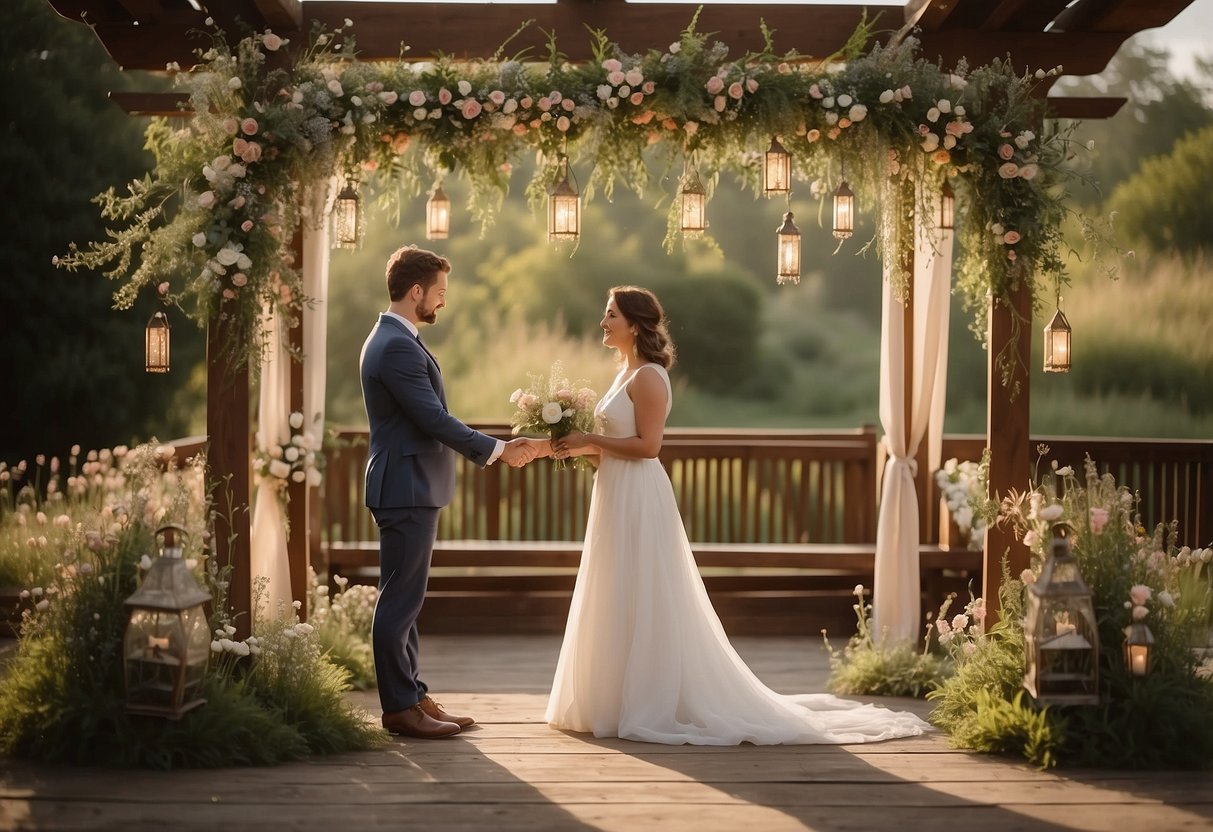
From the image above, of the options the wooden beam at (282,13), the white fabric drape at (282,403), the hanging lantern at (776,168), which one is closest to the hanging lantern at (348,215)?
the white fabric drape at (282,403)

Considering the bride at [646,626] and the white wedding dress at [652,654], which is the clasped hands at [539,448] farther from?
the white wedding dress at [652,654]

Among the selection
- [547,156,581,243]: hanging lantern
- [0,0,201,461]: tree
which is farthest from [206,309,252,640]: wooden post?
[0,0,201,461]: tree

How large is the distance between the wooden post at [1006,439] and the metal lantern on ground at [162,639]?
3.26 meters

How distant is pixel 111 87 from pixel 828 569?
800 cm

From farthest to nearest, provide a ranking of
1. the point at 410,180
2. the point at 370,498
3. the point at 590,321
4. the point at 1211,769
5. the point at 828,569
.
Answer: the point at 590,321
the point at 828,569
the point at 410,180
the point at 370,498
the point at 1211,769

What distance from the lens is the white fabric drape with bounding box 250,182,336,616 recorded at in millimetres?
5875

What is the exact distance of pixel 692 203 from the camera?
519 centimetres

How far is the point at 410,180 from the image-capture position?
518cm

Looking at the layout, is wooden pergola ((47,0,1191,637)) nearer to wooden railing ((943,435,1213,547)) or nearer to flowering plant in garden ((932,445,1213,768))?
flowering plant in garden ((932,445,1213,768))

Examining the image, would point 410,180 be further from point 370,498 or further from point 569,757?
point 569,757

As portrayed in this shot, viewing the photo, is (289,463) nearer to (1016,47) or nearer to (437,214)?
(437,214)

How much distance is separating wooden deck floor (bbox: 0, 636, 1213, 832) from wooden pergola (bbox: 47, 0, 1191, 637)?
3.30 feet

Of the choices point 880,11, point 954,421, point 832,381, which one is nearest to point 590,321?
point 832,381

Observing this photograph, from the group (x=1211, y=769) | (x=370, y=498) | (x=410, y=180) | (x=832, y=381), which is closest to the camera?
(x=1211, y=769)
